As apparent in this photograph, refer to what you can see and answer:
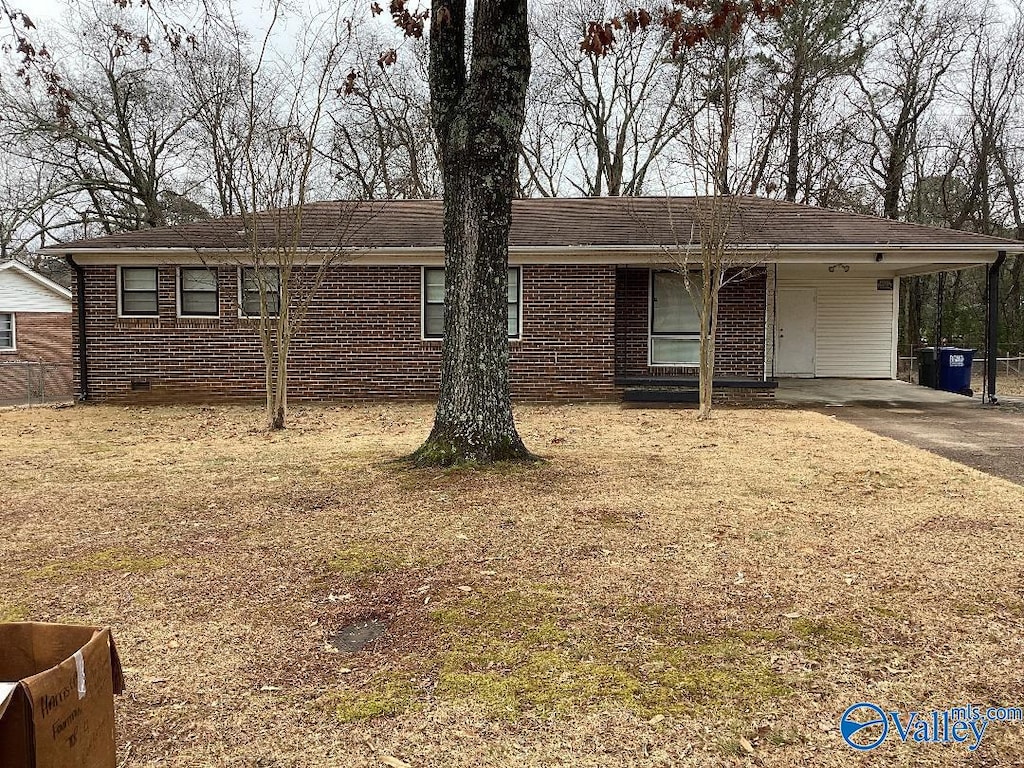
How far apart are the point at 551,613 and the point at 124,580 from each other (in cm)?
243

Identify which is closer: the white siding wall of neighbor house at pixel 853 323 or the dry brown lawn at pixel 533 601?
the dry brown lawn at pixel 533 601

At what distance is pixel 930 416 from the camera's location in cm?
1180

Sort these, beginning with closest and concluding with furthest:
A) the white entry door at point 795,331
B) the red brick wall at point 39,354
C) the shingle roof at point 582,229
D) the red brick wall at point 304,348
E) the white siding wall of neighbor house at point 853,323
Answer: the shingle roof at point 582,229 < the red brick wall at point 304,348 < the white siding wall of neighbor house at point 853,323 < the white entry door at point 795,331 < the red brick wall at point 39,354

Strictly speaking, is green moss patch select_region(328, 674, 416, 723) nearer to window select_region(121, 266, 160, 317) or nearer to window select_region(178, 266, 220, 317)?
window select_region(178, 266, 220, 317)

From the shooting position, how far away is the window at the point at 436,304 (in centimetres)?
1383

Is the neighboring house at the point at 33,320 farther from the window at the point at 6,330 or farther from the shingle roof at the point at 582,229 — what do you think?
the shingle roof at the point at 582,229

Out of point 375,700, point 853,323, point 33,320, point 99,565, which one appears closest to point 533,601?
point 375,700

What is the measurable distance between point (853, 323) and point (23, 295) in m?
26.0

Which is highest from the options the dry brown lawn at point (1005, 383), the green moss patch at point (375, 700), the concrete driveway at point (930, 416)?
the dry brown lawn at point (1005, 383)

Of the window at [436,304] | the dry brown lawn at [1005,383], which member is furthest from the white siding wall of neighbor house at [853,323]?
the window at [436,304]

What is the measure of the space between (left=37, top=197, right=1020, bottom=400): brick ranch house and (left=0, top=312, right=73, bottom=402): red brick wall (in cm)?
974

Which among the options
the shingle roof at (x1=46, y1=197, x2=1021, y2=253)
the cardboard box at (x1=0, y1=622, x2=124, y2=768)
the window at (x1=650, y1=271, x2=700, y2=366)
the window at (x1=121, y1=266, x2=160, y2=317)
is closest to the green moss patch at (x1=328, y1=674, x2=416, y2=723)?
the cardboard box at (x1=0, y1=622, x2=124, y2=768)

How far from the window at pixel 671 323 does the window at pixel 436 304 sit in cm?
263

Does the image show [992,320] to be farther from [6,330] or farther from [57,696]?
[6,330]
